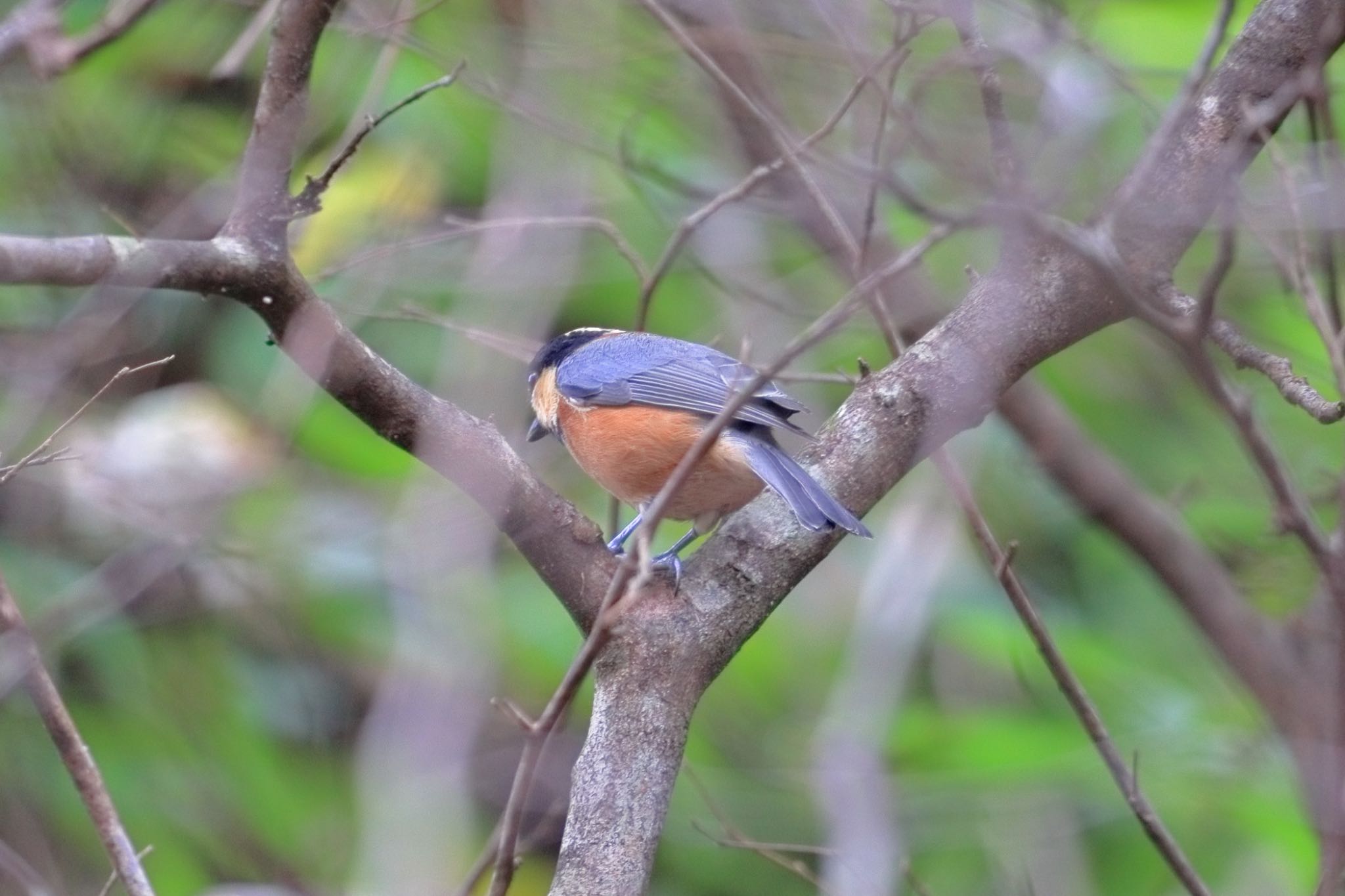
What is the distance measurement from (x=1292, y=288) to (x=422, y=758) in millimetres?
2507

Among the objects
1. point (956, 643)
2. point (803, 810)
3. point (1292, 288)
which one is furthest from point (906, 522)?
A: point (1292, 288)

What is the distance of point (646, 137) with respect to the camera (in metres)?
5.70

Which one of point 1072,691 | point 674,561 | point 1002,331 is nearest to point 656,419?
point 674,561

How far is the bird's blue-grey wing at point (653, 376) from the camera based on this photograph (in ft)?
12.9

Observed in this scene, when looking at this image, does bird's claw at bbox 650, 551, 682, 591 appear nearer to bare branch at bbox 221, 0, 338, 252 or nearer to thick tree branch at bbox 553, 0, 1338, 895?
thick tree branch at bbox 553, 0, 1338, 895

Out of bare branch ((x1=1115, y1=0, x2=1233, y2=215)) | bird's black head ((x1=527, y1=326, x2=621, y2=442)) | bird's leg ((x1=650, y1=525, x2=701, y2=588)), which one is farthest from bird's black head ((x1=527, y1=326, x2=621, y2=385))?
bare branch ((x1=1115, y1=0, x2=1233, y2=215))

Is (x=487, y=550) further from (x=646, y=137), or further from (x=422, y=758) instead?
(x=646, y=137)

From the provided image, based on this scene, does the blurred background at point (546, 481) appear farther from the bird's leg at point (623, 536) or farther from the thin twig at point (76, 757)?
the thin twig at point (76, 757)

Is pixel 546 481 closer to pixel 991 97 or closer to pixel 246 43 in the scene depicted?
pixel 246 43

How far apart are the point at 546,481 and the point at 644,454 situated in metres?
1.16

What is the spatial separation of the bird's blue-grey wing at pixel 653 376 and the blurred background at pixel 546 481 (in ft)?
0.76

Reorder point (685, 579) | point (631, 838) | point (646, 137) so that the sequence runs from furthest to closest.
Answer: point (646, 137), point (685, 579), point (631, 838)

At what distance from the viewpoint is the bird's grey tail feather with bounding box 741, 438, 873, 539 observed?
271 cm

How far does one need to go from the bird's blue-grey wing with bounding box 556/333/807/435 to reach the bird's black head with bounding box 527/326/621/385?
78 millimetres
